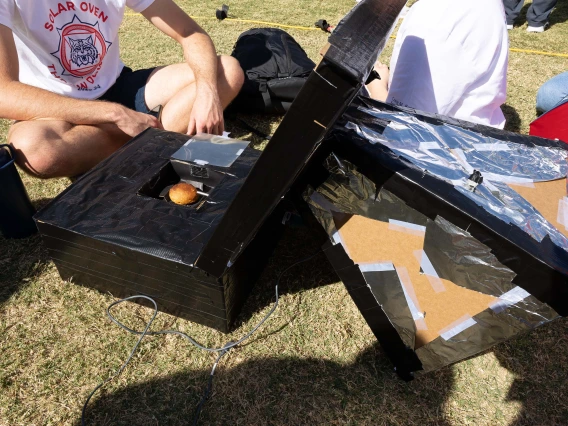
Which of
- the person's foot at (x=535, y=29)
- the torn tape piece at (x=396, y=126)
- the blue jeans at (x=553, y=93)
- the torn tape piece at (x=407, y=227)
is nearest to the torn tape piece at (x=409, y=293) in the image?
the torn tape piece at (x=407, y=227)

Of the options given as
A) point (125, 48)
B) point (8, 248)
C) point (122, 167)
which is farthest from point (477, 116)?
point (125, 48)

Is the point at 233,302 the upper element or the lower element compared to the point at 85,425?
upper

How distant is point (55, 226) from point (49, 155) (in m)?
0.58

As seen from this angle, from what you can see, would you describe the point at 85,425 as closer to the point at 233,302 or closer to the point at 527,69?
the point at 233,302

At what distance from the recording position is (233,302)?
138 centimetres

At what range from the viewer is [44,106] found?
1.67 metres

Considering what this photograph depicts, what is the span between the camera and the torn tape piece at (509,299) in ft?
3.17

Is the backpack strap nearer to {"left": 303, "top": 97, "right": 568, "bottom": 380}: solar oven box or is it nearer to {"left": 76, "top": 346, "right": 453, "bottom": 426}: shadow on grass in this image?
{"left": 303, "top": 97, "right": 568, "bottom": 380}: solar oven box

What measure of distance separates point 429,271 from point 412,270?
1.8 inches

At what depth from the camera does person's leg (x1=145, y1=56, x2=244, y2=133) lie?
6.90 feet

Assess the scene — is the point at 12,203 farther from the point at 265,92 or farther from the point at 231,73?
the point at 265,92

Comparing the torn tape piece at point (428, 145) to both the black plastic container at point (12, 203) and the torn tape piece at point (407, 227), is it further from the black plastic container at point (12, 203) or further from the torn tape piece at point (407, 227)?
the black plastic container at point (12, 203)

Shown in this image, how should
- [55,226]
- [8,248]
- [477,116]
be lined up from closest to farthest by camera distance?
[55,226]
[8,248]
[477,116]

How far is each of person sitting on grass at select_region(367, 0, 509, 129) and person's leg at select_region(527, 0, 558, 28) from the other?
3.50 m
